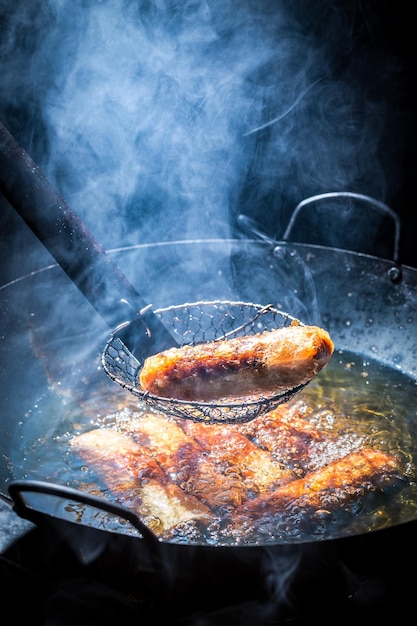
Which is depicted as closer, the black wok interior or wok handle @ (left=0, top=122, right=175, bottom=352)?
the black wok interior

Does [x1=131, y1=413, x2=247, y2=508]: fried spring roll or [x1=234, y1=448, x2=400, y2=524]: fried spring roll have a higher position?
[x1=131, y1=413, x2=247, y2=508]: fried spring roll

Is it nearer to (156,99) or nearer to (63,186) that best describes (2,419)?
(63,186)

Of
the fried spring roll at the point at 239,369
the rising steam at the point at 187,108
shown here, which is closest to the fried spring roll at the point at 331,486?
the fried spring roll at the point at 239,369

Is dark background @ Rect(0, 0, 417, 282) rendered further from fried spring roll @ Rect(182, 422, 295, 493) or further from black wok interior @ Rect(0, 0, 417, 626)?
fried spring roll @ Rect(182, 422, 295, 493)

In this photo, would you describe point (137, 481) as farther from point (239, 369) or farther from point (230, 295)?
point (230, 295)

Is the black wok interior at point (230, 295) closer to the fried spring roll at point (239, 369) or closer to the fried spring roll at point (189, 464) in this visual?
the fried spring roll at point (189, 464)

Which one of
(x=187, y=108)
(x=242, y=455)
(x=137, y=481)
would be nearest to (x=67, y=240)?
(x=137, y=481)

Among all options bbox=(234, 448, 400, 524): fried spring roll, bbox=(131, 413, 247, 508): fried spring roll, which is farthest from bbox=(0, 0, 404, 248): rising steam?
bbox=(234, 448, 400, 524): fried spring roll
